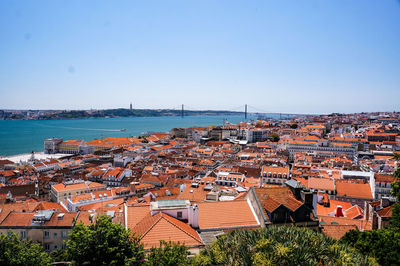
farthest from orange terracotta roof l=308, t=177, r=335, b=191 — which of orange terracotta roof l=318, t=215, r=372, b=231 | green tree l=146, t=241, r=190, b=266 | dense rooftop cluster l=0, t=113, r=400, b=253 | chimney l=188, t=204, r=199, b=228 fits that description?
green tree l=146, t=241, r=190, b=266

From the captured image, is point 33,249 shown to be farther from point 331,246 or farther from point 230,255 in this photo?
point 331,246

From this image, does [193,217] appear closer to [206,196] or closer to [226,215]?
[226,215]

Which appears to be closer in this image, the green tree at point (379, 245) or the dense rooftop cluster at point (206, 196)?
the green tree at point (379, 245)

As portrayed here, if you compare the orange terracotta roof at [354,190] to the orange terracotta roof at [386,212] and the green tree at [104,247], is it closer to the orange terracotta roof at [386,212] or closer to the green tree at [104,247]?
the orange terracotta roof at [386,212]

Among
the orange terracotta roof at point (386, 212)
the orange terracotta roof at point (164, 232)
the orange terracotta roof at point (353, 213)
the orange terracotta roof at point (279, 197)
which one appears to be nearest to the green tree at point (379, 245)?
the orange terracotta roof at point (279, 197)

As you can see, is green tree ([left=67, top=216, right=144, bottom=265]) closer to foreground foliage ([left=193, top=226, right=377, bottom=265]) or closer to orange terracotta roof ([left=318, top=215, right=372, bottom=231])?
foreground foliage ([left=193, top=226, right=377, bottom=265])

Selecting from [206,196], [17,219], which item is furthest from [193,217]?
[17,219]

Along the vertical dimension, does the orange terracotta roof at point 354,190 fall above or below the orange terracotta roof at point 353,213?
below

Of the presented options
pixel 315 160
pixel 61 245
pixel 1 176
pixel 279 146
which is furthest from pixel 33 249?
pixel 279 146
